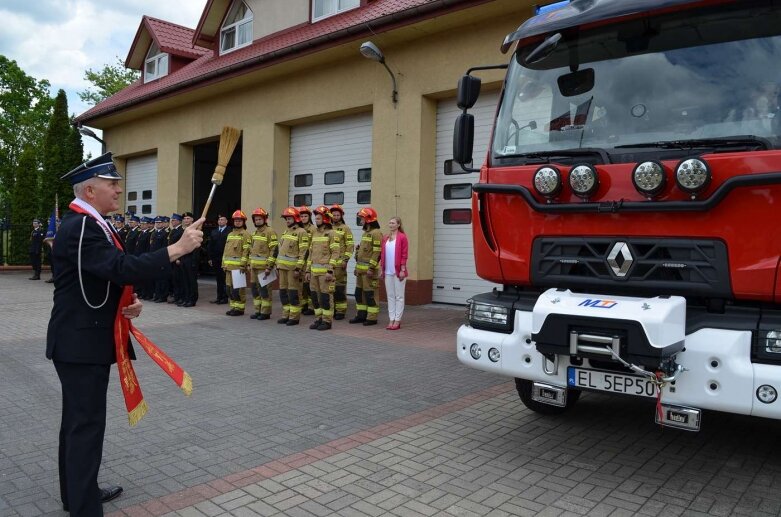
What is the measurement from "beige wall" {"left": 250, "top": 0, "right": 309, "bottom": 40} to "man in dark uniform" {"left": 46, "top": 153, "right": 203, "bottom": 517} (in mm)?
13831

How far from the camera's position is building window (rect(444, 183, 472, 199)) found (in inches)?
477

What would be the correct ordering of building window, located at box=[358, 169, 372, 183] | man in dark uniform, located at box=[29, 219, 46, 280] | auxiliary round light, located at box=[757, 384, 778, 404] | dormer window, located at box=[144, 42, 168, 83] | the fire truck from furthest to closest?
dormer window, located at box=[144, 42, 168, 83], man in dark uniform, located at box=[29, 219, 46, 280], building window, located at box=[358, 169, 372, 183], the fire truck, auxiliary round light, located at box=[757, 384, 778, 404]

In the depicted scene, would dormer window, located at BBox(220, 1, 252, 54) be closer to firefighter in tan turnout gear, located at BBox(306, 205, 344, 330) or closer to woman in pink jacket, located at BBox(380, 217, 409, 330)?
firefighter in tan turnout gear, located at BBox(306, 205, 344, 330)

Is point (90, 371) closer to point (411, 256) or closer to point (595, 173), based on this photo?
point (595, 173)

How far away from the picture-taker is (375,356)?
7.92 metres

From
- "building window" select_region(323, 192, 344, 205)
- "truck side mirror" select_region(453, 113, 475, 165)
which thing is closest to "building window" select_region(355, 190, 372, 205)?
"building window" select_region(323, 192, 344, 205)

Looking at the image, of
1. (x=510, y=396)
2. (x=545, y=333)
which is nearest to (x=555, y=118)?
(x=545, y=333)

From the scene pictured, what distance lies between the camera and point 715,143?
368 centimetres

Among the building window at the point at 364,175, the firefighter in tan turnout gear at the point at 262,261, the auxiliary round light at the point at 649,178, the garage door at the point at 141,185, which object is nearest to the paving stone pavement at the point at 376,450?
the auxiliary round light at the point at 649,178

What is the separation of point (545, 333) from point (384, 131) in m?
9.66

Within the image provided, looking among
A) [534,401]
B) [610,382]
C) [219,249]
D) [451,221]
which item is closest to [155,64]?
[219,249]

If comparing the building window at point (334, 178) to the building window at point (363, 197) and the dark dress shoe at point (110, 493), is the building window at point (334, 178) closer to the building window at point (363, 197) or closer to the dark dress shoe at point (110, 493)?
the building window at point (363, 197)

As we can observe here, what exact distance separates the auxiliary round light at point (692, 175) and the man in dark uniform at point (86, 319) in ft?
9.20

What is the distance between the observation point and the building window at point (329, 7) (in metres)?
14.6
